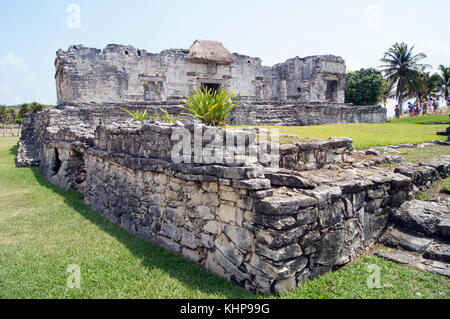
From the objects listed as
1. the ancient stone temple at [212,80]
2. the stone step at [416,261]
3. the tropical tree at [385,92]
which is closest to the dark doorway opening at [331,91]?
the ancient stone temple at [212,80]

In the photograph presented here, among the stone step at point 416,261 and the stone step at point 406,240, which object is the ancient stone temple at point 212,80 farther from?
the stone step at point 416,261

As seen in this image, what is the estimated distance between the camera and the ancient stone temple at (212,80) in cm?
1371

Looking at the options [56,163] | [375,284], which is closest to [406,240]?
[375,284]

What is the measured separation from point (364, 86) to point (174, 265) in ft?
100

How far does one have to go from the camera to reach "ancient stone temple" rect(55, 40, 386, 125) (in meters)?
13.7

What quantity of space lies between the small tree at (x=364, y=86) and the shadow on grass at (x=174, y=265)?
96.6ft

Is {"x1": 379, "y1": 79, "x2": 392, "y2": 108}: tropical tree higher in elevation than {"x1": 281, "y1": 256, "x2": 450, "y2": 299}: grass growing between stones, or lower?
higher

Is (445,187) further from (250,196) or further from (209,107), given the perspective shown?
(209,107)

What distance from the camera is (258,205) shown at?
344 centimetres

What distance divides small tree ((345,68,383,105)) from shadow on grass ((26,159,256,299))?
2945 centimetres

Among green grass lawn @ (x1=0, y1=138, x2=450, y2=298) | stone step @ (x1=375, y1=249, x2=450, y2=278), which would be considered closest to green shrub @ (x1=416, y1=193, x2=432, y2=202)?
stone step @ (x1=375, y1=249, x2=450, y2=278)

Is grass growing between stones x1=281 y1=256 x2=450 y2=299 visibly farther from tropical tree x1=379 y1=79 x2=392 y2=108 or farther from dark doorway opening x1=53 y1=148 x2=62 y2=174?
tropical tree x1=379 y1=79 x2=392 y2=108
